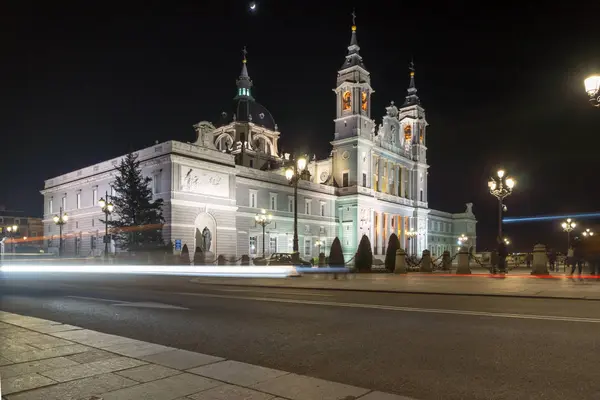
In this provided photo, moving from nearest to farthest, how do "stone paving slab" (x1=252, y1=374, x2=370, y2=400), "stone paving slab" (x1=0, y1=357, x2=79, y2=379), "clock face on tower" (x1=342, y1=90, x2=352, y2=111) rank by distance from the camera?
1. "stone paving slab" (x1=252, y1=374, x2=370, y2=400)
2. "stone paving slab" (x1=0, y1=357, x2=79, y2=379)
3. "clock face on tower" (x1=342, y1=90, x2=352, y2=111)

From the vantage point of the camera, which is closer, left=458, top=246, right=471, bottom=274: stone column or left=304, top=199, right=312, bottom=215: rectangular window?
left=458, top=246, right=471, bottom=274: stone column

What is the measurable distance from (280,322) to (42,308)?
6.68 m

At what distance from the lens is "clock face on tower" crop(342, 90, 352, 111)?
72.1 meters

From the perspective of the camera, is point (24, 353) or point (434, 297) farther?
point (434, 297)

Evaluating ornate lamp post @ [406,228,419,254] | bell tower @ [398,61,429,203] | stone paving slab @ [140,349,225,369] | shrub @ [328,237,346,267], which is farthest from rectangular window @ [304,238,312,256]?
stone paving slab @ [140,349,225,369]

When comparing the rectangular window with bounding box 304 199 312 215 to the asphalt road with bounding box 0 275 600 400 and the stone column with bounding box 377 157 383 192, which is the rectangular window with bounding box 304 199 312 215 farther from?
the asphalt road with bounding box 0 275 600 400

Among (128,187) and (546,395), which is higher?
(128,187)

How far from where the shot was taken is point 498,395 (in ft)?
14.1

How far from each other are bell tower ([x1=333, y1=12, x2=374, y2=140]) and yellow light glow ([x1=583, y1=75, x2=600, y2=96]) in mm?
57627

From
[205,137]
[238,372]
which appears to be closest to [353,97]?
[205,137]

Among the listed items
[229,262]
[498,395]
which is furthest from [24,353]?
[229,262]

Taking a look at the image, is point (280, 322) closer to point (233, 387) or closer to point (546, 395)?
point (233, 387)

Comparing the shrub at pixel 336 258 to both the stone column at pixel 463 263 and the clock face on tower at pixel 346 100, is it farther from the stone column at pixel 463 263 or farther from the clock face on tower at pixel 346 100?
the clock face on tower at pixel 346 100

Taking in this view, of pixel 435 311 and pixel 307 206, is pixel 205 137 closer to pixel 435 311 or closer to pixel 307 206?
pixel 307 206
